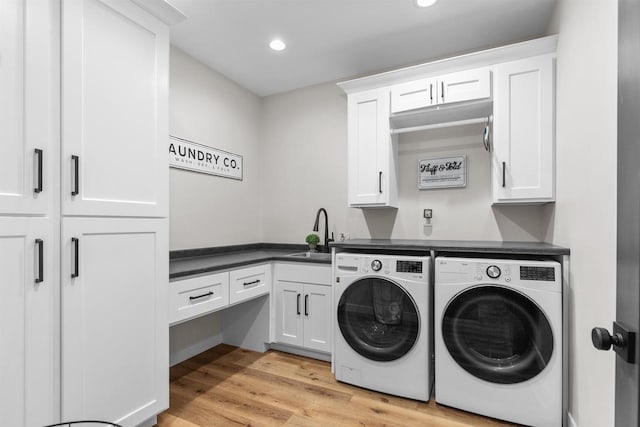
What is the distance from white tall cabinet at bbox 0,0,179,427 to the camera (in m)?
1.25

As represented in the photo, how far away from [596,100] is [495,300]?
1152 mm

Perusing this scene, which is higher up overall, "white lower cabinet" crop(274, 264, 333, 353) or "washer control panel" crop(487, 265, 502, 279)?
"washer control panel" crop(487, 265, 502, 279)

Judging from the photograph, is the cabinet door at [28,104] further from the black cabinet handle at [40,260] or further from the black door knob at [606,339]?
the black door knob at [606,339]

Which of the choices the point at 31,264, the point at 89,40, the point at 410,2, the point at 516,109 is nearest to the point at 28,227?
the point at 31,264

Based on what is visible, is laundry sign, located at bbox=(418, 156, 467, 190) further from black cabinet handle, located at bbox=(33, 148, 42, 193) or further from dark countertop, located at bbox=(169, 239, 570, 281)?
black cabinet handle, located at bbox=(33, 148, 42, 193)

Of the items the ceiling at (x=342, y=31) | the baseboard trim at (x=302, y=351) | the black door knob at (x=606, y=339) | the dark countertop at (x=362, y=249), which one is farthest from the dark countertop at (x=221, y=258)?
the black door knob at (x=606, y=339)

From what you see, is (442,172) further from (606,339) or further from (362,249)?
(606,339)

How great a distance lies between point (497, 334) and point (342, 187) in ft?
6.15

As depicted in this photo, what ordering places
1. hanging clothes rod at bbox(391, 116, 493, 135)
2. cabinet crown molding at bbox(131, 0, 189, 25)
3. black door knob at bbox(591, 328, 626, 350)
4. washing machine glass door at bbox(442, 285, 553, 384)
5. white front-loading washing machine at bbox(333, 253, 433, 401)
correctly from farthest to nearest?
1. hanging clothes rod at bbox(391, 116, 493, 135)
2. white front-loading washing machine at bbox(333, 253, 433, 401)
3. washing machine glass door at bbox(442, 285, 553, 384)
4. cabinet crown molding at bbox(131, 0, 189, 25)
5. black door knob at bbox(591, 328, 626, 350)

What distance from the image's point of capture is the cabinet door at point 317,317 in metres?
2.64

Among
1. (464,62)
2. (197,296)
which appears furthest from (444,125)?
(197,296)

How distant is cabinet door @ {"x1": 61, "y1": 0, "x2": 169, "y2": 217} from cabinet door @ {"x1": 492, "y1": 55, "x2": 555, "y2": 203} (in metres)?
2.24

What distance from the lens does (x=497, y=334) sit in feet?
6.21

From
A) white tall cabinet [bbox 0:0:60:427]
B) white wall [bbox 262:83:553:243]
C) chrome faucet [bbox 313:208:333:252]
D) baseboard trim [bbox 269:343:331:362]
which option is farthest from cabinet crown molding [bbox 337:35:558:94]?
baseboard trim [bbox 269:343:331:362]
